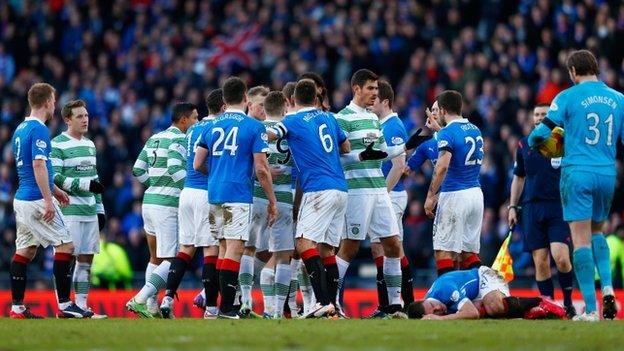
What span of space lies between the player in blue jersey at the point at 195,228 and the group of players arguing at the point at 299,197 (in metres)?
0.02

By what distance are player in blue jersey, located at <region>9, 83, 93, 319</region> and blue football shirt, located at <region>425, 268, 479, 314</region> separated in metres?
4.44

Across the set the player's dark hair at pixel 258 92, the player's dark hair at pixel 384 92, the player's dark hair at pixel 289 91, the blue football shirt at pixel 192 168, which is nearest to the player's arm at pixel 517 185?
the player's dark hair at pixel 384 92

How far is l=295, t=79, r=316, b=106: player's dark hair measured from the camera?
1476 cm

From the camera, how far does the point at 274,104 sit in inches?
619

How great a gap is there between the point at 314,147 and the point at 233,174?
0.93 metres

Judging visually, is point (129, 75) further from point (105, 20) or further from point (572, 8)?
point (572, 8)

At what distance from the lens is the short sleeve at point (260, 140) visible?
14539mm

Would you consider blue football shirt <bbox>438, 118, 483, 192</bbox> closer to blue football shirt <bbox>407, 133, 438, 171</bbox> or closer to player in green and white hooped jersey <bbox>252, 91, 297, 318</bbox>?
blue football shirt <bbox>407, 133, 438, 171</bbox>

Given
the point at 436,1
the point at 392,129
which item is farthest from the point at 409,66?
the point at 392,129

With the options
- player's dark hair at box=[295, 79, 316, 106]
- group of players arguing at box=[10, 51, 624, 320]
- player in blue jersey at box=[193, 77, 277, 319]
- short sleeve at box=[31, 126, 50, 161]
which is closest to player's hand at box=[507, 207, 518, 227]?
group of players arguing at box=[10, 51, 624, 320]

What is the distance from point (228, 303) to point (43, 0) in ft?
70.4

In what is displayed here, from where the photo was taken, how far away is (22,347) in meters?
10.9

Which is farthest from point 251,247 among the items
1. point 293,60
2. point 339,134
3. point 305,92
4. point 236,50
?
point 236,50

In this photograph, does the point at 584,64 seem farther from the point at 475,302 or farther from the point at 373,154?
the point at 475,302
